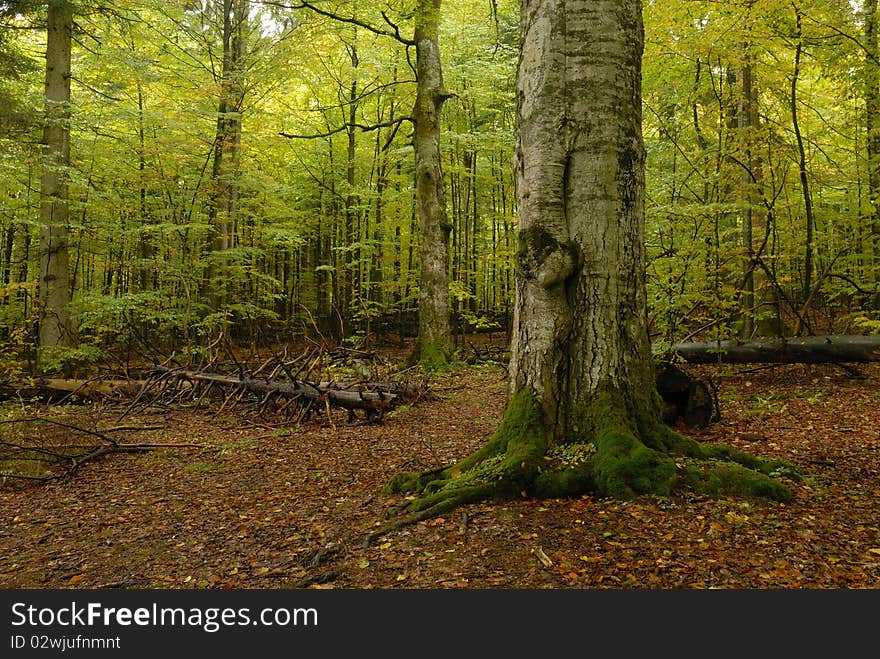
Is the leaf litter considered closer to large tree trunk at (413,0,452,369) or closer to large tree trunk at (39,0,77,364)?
large tree trunk at (413,0,452,369)

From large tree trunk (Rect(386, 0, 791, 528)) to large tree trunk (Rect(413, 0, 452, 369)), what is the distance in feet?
26.3

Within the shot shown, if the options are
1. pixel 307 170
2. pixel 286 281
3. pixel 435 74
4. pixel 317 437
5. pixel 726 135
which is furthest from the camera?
pixel 286 281

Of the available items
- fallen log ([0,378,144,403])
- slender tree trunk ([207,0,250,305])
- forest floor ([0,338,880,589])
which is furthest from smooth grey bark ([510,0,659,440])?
slender tree trunk ([207,0,250,305])

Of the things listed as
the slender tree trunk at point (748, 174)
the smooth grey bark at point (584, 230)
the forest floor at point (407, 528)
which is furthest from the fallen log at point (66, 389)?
the slender tree trunk at point (748, 174)

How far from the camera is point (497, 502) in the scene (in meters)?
3.53

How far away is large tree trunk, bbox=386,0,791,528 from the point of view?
378cm

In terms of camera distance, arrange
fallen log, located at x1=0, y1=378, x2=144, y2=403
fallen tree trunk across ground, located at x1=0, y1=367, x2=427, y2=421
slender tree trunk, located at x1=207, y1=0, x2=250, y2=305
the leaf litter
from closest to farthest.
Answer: the leaf litter
fallen tree trunk across ground, located at x1=0, y1=367, x2=427, y2=421
fallen log, located at x1=0, y1=378, x2=144, y2=403
slender tree trunk, located at x1=207, y1=0, x2=250, y2=305

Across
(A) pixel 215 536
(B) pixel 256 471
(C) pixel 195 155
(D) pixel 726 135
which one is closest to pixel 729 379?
(D) pixel 726 135

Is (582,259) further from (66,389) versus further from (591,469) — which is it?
(66,389)

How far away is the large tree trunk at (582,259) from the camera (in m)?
3.78

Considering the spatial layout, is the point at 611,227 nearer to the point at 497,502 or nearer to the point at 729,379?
the point at 497,502

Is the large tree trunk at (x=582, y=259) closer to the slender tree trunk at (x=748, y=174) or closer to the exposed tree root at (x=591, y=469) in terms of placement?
the exposed tree root at (x=591, y=469)

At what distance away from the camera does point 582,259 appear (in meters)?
3.79

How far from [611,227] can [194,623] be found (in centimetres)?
345
